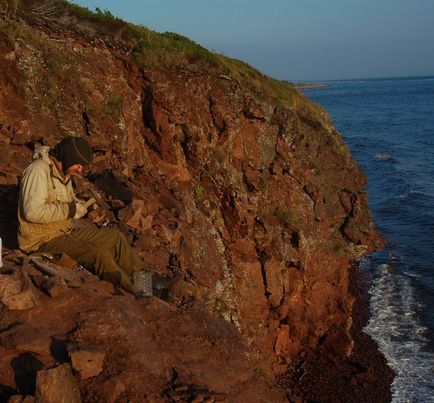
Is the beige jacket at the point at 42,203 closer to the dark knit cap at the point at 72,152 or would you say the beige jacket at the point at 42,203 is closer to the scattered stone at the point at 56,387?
the dark knit cap at the point at 72,152

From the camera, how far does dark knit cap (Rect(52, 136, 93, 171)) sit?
21.0ft

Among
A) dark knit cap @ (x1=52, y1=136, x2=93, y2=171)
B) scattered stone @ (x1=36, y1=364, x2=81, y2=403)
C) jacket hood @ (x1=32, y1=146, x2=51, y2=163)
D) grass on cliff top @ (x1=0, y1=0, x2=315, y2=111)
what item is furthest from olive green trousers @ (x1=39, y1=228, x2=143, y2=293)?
grass on cliff top @ (x1=0, y1=0, x2=315, y2=111)

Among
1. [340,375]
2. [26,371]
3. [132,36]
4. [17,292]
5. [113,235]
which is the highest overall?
[132,36]

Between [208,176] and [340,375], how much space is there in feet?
25.0

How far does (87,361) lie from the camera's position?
4625 millimetres

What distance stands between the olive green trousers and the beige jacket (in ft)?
0.51

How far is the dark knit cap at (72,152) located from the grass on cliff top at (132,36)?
8.73 meters

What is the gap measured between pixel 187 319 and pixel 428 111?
80.4 meters

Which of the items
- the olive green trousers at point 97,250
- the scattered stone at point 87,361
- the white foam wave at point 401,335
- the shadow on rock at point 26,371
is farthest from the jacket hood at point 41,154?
the white foam wave at point 401,335

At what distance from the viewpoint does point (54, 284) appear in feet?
18.7

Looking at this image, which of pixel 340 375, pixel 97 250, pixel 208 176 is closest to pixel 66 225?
pixel 97 250

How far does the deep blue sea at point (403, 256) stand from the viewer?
16.4 m

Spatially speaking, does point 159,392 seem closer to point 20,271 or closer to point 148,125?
point 20,271

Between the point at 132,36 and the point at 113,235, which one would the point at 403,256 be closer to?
the point at 132,36
